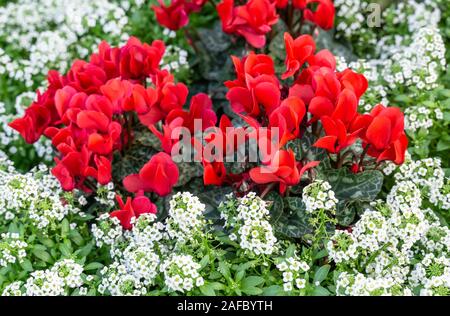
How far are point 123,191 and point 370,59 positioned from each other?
1.59 meters

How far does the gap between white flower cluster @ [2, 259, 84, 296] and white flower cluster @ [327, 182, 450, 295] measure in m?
0.79

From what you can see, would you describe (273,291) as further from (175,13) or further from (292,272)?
(175,13)

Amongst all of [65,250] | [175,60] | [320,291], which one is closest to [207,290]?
[320,291]

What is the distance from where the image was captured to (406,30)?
337 cm

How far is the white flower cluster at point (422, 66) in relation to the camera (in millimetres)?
2713

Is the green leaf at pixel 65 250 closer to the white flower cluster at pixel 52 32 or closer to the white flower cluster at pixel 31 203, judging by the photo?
the white flower cluster at pixel 31 203

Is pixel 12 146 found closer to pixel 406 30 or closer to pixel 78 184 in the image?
pixel 78 184

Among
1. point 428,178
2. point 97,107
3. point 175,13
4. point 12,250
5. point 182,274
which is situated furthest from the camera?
point 175,13

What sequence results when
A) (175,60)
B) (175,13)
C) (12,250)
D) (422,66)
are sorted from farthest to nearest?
1. (175,60)
2. (175,13)
3. (422,66)
4. (12,250)

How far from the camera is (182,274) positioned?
6.23 feet

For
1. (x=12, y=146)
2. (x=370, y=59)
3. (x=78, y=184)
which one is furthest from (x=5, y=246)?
(x=370, y=59)

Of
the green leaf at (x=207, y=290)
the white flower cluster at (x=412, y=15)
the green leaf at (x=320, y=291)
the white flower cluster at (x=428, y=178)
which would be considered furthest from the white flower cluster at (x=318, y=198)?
the white flower cluster at (x=412, y=15)

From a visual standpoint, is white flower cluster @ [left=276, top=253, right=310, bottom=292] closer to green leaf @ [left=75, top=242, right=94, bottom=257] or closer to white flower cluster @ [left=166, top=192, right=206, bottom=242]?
white flower cluster @ [left=166, top=192, right=206, bottom=242]

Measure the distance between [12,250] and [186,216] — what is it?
59 centimetres
